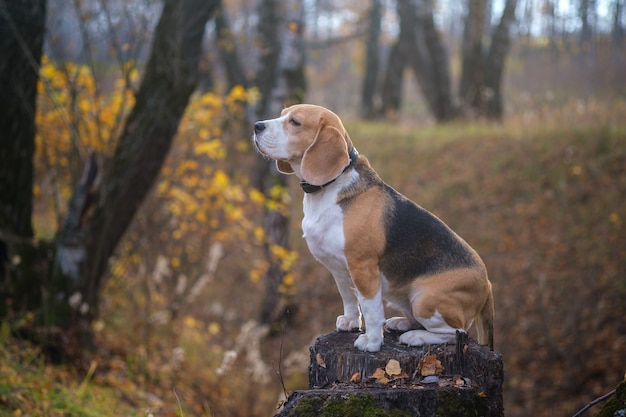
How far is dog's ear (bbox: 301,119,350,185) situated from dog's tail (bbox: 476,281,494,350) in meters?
1.31

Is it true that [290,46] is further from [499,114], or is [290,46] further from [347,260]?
[499,114]

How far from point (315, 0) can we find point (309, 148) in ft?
60.1

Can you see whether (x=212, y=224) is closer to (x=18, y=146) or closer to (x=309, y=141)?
(x=18, y=146)

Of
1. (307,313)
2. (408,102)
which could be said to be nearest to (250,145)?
(307,313)

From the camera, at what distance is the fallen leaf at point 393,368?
3.69 m

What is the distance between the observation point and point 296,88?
395 inches

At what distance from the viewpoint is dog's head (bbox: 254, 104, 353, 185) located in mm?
3828

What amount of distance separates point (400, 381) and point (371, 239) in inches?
31.3

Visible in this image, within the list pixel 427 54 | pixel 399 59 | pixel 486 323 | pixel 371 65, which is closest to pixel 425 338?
pixel 486 323

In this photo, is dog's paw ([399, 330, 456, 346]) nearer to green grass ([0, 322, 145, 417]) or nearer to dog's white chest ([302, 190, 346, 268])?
dog's white chest ([302, 190, 346, 268])

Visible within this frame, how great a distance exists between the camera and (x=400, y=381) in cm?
363

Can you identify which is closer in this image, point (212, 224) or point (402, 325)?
point (402, 325)

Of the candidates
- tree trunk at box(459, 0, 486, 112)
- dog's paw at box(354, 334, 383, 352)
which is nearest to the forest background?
tree trunk at box(459, 0, 486, 112)

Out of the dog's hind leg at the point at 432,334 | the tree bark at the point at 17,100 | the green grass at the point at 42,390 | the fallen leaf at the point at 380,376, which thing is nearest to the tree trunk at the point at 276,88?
the tree bark at the point at 17,100
